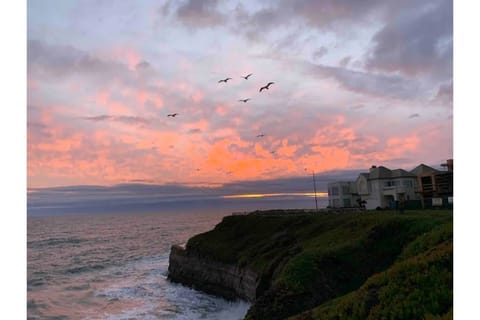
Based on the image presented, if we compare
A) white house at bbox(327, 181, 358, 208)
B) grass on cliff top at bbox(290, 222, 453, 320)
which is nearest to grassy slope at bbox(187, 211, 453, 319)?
grass on cliff top at bbox(290, 222, 453, 320)

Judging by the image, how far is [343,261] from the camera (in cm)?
2541

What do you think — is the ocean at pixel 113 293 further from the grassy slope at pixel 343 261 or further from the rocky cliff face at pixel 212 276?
the grassy slope at pixel 343 261

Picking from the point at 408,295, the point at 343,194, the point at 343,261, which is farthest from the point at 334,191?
the point at 408,295

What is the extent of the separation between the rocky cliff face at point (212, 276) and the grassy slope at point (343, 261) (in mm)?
1012

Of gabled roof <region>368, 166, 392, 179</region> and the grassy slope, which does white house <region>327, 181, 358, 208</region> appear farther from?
the grassy slope

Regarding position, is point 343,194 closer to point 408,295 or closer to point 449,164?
point 449,164

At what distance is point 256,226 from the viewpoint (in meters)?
50.9

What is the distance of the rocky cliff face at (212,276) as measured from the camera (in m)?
35.3

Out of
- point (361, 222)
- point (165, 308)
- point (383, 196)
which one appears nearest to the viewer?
point (361, 222)

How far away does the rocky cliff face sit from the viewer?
35312 millimetres

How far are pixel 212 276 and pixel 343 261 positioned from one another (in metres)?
21.1
